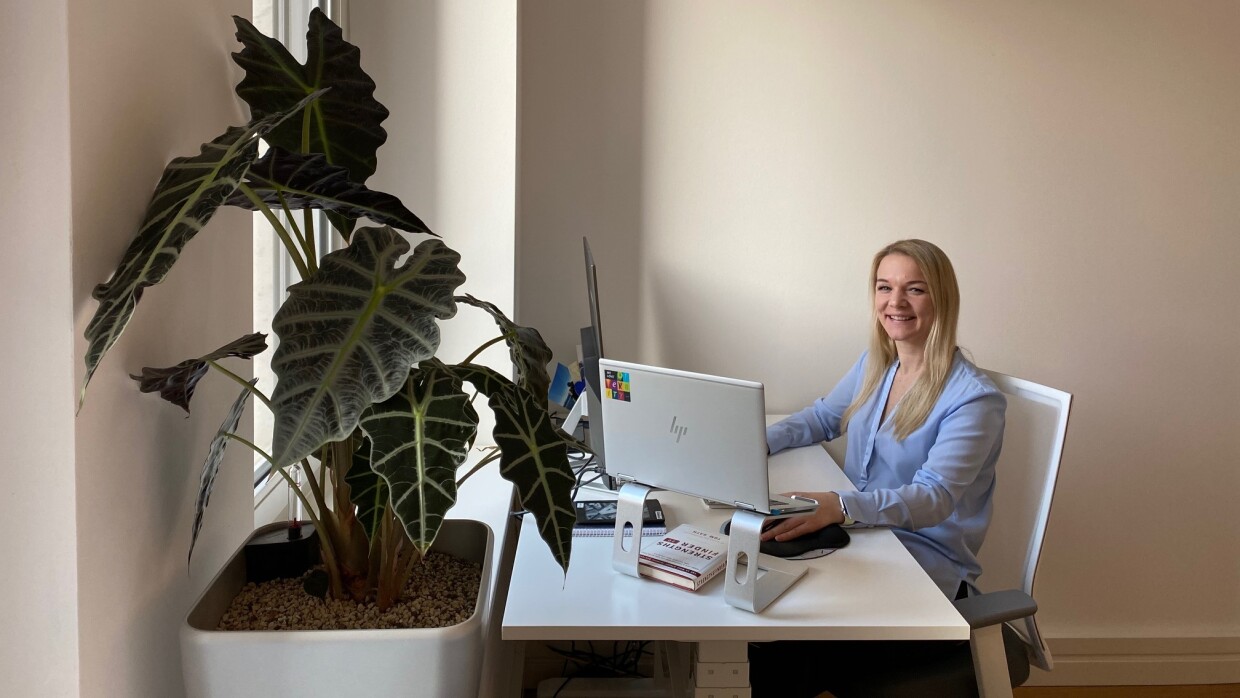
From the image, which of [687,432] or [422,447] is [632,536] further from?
[422,447]

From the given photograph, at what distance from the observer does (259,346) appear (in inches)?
43.7

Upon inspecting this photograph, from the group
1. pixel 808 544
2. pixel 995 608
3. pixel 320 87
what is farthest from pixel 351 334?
pixel 995 608

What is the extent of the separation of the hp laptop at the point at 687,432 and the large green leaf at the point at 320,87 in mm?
603

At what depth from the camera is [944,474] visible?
2014 mm

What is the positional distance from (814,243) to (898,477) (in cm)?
84

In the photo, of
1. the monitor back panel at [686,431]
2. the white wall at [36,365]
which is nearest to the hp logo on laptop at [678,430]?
the monitor back panel at [686,431]

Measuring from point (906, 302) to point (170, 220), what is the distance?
1.80 meters

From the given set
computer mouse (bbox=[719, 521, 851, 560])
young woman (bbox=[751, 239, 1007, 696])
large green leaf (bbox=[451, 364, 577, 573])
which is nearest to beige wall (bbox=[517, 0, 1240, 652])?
young woman (bbox=[751, 239, 1007, 696])

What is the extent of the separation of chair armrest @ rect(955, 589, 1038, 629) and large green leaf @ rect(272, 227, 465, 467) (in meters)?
1.16

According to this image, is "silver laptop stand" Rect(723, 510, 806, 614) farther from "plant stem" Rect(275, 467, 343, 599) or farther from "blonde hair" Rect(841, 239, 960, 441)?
"blonde hair" Rect(841, 239, 960, 441)

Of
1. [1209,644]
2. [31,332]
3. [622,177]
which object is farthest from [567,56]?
[1209,644]

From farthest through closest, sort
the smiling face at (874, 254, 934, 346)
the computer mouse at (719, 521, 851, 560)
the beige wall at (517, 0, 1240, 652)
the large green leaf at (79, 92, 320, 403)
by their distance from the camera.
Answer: the beige wall at (517, 0, 1240, 652), the smiling face at (874, 254, 934, 346), the computer mouse at (719, 521, 851, 560), the large green leaf at (79, 92, 320, 403)

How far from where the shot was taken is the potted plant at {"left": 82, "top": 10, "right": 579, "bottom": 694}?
2.92ft

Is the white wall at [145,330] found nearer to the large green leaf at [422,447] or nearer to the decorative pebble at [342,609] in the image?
the decorative pebble at [342,609]
